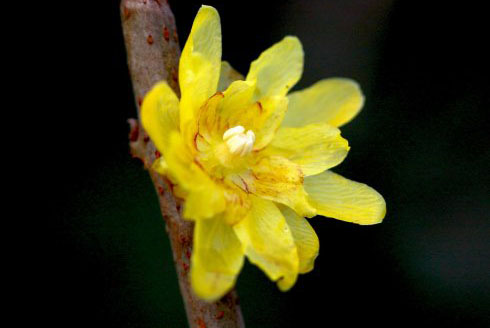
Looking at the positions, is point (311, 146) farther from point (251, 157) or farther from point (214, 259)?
point (214, 259)

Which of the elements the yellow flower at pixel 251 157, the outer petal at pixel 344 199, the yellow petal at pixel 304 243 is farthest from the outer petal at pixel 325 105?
→ the yellow petal at pixel 304 243

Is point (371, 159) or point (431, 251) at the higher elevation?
point (371, 159)

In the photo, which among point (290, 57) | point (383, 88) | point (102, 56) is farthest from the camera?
point (383, 88)

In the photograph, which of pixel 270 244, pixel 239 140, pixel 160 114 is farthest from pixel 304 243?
pixel 160 114

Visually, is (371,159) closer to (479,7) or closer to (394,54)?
(394,54)

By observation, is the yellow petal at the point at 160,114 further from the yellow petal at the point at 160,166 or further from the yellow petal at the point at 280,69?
the yellow petal at the point at 280,69

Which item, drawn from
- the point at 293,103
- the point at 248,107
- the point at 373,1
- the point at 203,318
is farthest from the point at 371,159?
the point at 203,318
